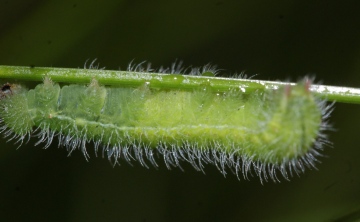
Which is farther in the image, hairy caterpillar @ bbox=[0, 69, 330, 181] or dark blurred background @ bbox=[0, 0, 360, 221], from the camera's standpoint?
dark blurred background @ bbox=[0, 0, 360, 221]

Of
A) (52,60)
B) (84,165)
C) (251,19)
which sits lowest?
(84,165)

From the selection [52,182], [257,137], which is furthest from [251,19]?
[52,182]

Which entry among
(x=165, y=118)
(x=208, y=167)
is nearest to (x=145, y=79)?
(x=165, y=118)

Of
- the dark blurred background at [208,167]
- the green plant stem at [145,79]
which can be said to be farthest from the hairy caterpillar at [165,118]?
the dark blurred background at [208,167]

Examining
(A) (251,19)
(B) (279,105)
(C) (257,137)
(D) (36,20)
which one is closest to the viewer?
(B) (279,105)

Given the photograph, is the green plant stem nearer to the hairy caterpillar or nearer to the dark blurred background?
the hairy caterpillar

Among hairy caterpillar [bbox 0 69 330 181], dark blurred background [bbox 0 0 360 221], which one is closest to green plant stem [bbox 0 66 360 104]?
hairy caterpillar [bbox 0 69 330 181]

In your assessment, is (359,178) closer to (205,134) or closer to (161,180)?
(161,180)

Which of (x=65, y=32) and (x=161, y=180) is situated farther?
(x=161, y=180)

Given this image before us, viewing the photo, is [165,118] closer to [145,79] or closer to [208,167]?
[145,79]
